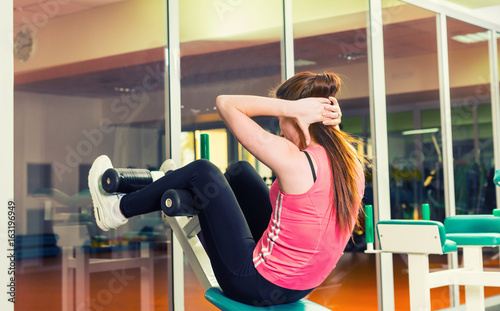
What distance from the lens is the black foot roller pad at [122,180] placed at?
1.87 m

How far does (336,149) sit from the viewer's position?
6.18 ft

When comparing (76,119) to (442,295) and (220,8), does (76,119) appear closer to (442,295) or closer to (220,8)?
(220,8)

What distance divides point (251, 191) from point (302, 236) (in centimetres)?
36

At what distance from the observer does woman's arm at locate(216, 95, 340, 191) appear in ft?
5.84

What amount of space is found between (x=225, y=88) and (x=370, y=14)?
1.41 metres

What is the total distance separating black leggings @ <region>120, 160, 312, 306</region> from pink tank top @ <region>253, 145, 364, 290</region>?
0.04 meters

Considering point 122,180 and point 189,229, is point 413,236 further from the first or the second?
point 122,180

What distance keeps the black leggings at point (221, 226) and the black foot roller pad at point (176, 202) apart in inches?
1.9

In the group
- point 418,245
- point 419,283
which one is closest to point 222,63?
point 418,245

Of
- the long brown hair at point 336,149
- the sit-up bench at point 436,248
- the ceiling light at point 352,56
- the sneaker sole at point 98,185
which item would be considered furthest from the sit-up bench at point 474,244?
the sneaker sole at point 98,185

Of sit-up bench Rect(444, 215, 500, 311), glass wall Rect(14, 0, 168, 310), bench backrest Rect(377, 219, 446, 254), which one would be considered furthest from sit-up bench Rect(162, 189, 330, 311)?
sit-up bench Rect(444, 215, 500, 311)

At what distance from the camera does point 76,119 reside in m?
2.49

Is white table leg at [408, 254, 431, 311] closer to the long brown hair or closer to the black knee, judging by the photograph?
the long brown hair

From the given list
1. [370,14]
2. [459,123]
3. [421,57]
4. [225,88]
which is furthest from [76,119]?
[459,123]
